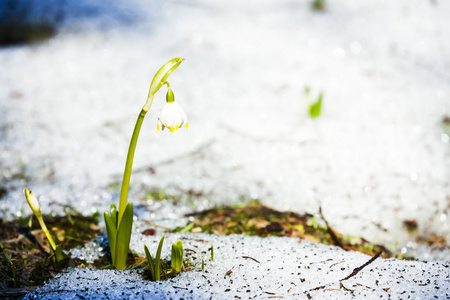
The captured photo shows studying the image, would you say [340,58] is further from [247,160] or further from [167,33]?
[167,33]

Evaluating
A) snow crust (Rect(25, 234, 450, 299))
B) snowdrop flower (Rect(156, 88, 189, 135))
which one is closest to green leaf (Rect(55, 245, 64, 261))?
snow crust (Rect(25, 234, 450, 299))

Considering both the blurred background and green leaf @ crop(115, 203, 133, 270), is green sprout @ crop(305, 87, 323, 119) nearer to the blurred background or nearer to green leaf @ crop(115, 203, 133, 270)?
the blurred background

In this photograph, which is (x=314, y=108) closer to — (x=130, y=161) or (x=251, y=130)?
(x=251, y=130)

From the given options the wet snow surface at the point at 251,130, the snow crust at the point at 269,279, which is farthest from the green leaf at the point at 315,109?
the snow crust at the point at 269,279

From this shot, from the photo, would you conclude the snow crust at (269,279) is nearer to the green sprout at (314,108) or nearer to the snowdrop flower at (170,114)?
the snowdrop flower at (170,114)

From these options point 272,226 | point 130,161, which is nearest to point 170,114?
point 130,161

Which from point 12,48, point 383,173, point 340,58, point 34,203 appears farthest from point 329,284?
point 12,48
